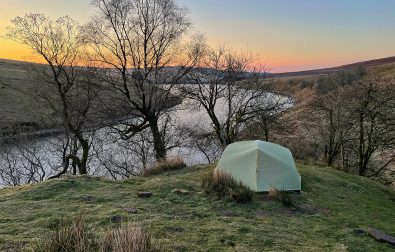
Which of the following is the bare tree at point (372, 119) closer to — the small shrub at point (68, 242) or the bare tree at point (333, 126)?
the bare tree at point (333, 126)

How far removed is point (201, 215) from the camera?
371 inches

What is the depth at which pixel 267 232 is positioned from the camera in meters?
8.18

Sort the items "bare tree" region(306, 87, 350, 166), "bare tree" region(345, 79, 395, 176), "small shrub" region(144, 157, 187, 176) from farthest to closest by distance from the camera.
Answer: "bare tree" region(306, 87, 350, 166) < "bare tree" region(345, 79, 395, 176) < "small shrub" region(144, 157, 187, 176)

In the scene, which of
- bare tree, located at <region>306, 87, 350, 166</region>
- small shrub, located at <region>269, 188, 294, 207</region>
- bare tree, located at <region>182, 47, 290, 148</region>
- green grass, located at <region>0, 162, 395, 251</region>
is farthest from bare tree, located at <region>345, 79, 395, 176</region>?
small shrub, located at <region>269, 188, 294, 207</region>

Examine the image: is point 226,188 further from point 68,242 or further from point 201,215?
point 68,242

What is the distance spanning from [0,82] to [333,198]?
69.1m

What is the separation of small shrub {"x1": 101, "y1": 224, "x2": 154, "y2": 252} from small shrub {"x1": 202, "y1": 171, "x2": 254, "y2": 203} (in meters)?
6.51

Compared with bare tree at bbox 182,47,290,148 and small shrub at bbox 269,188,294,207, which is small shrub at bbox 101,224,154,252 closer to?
small shrub at bbox 269,188,294,207

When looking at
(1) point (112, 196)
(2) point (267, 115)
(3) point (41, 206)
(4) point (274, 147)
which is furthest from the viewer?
(2) point (267, 115)

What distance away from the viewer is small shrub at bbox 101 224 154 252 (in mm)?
4508

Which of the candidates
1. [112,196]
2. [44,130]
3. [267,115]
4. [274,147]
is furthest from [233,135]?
[44,130]

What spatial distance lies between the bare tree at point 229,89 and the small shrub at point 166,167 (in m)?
8.23

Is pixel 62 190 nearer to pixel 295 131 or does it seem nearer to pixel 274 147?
pixel 274 147

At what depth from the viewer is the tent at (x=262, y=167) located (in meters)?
13.6
